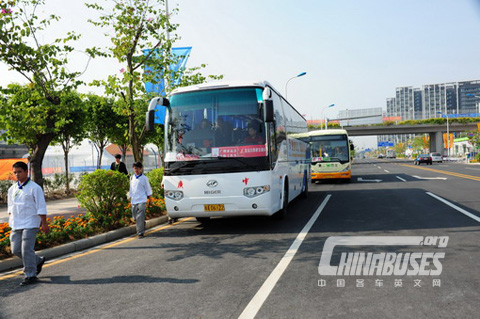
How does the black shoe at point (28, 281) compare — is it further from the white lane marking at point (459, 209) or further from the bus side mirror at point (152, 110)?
the white lane marking at point (459, 209)

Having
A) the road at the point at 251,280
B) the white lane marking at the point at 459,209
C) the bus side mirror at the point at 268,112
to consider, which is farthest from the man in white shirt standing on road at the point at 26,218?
the white lane marking at the point at 459,209

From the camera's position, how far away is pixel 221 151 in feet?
28.2

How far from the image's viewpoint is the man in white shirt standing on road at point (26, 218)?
576 centimetres

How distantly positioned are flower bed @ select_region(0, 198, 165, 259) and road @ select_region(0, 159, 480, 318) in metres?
0.87

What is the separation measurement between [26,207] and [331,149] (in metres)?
17.9

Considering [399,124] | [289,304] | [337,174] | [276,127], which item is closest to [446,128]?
[399,124]

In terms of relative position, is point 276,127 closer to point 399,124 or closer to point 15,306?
point 15,306

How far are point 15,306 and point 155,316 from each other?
5.94 feet

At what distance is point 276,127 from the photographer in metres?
9.48

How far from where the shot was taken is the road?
4.18 meters

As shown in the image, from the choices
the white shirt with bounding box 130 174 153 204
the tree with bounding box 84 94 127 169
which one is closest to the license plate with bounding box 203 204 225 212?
the white shirt with bounding box 130 174 153 204

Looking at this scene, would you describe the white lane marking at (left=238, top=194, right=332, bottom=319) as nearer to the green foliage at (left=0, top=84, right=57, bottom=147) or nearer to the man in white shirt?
the man in white shirt
